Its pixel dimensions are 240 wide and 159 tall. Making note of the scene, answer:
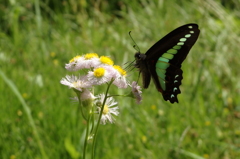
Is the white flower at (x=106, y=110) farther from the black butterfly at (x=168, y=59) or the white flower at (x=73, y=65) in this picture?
the black butterfly at (x=168, y=59)

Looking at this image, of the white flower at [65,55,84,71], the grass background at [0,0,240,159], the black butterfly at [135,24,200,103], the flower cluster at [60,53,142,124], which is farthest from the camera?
the grass background at [0,0,240,159]

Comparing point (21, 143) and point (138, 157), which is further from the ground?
point (21, 143)

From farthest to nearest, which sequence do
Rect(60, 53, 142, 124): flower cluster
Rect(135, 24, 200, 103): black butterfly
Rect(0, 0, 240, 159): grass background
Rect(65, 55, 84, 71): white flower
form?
Rect(0, 0, 240, 159): grass background < Rect(135, 24, 200, 103): black butterfly < Rect(65, 55, 84, 71): white flower < Rect(60, 53, 142, 124): flower cluster

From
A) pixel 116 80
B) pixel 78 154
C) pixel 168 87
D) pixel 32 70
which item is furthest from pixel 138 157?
pixel 32 70

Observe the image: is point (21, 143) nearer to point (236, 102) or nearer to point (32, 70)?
point (32, 70)

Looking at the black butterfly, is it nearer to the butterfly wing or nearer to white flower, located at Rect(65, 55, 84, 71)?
the butterfly wing

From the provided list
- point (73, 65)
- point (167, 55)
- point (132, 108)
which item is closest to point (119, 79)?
point (73, 65)

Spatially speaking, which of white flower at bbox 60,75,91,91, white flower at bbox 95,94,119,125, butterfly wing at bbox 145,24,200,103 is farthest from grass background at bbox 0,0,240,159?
white flower at bbox 60,75,91,91

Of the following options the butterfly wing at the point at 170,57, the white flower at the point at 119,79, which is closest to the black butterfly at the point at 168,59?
the butterfly wing at the point at 170,57
